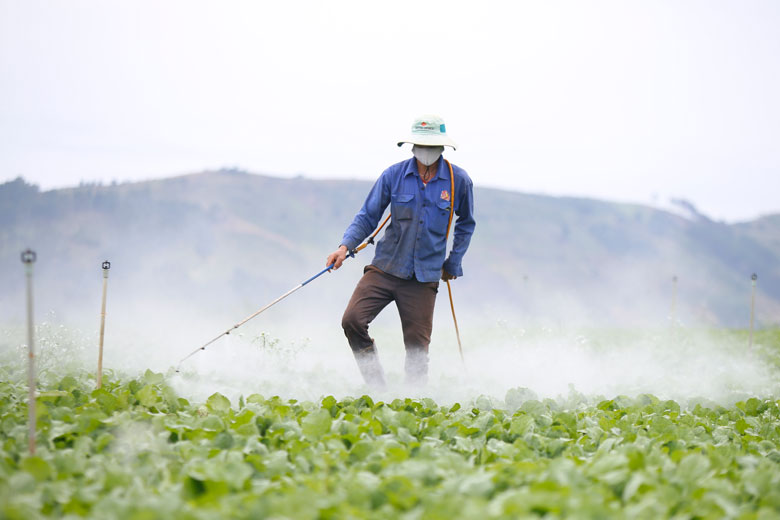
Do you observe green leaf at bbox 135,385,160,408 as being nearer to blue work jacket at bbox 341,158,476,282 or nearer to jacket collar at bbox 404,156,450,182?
blue work jacket at bbox 341,158,476,282

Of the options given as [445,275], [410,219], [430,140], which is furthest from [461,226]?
[430,140]

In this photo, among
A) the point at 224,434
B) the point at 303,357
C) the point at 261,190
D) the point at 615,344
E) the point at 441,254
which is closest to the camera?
the point at 224,434

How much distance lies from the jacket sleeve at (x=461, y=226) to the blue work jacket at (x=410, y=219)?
0.04 meters

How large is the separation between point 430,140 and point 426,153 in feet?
0.45

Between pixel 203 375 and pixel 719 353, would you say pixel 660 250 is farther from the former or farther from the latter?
pixel 203 375

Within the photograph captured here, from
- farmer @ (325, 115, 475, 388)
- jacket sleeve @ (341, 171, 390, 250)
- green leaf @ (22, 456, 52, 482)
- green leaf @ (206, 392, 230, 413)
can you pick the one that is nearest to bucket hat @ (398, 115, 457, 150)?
farmer @ (325, 115, 475, 388)

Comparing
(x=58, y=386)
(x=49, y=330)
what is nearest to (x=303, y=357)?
(x=49, y=330)

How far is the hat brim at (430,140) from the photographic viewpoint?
208 inches

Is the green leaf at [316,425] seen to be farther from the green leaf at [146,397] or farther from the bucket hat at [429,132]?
the bucket hat at [429,132]

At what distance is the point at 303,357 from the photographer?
7734 mm

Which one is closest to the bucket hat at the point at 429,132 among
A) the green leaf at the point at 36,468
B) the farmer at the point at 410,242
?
the farmer at the point at 410,242

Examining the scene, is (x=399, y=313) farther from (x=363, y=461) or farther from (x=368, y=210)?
(x=363, y=461)

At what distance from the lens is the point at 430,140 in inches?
209

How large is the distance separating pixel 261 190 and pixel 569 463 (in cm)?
3267
